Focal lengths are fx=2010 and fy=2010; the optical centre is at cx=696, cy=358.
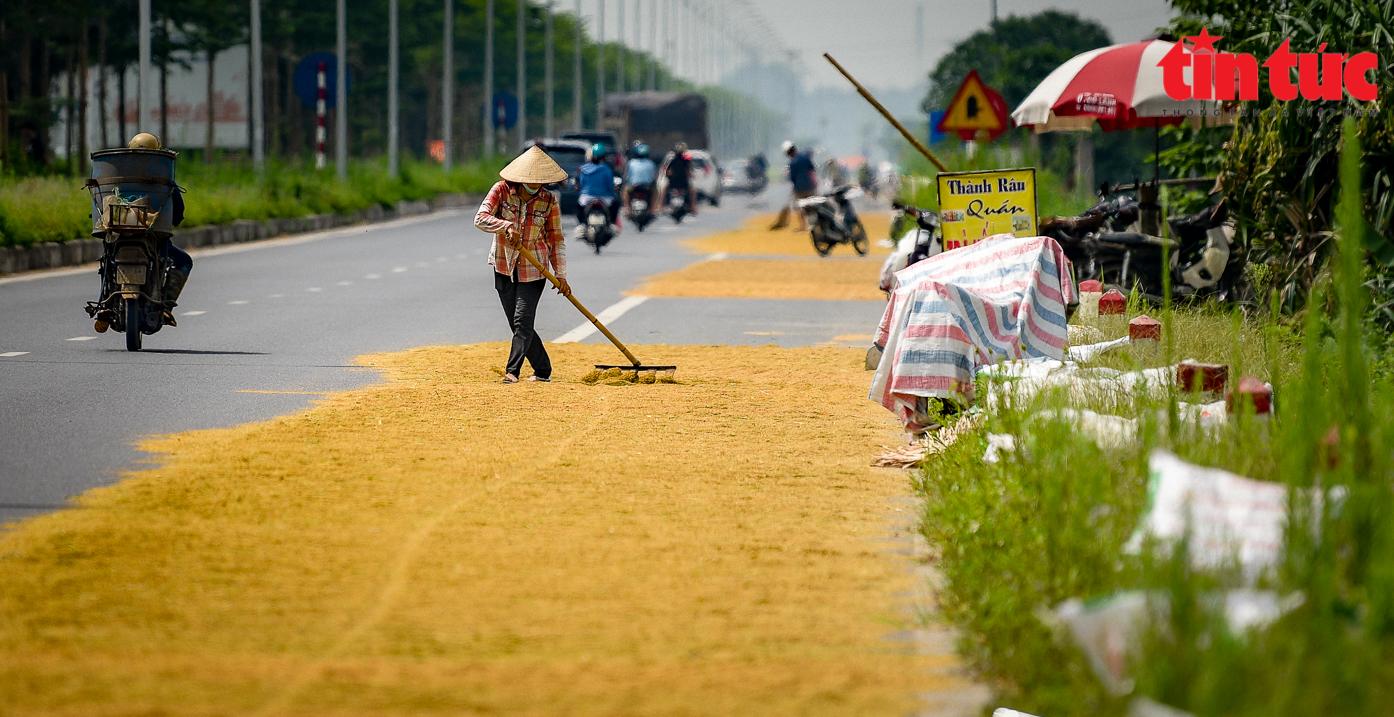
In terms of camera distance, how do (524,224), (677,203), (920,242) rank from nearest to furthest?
1. (524,224)
2. (920,242)
3. (677,203)

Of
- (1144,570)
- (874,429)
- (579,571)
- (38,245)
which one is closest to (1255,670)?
(1144,570)

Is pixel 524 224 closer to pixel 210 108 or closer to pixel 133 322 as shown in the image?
pixel 133 322

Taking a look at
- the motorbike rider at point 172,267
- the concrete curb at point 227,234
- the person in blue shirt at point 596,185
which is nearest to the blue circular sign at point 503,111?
the concrete curb at point 227,234

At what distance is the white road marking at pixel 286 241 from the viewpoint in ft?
71.7

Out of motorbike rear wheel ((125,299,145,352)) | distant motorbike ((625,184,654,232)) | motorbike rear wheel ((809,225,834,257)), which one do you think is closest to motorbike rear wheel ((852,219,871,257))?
motorbike rear wheel ((809,225,834,257))

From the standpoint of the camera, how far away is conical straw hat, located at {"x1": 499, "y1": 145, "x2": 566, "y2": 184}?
1251 cm

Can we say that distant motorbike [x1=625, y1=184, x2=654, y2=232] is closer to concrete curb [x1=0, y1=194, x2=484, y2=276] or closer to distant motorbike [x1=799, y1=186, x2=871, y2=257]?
concrete curb [x1=0, y1=194, x2=484, y2=276]

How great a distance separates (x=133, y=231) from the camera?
1359 centimetres

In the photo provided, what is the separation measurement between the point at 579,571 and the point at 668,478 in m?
2.07

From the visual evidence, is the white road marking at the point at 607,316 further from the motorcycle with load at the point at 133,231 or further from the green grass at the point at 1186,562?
the green grass at the point at 1186,562

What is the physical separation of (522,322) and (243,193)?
22.6m

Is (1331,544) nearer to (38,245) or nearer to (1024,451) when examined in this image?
(1024,451)

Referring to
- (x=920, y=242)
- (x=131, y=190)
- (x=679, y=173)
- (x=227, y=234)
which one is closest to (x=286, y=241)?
(x=227, y=234)

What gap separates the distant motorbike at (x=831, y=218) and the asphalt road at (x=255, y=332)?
2.28 m
